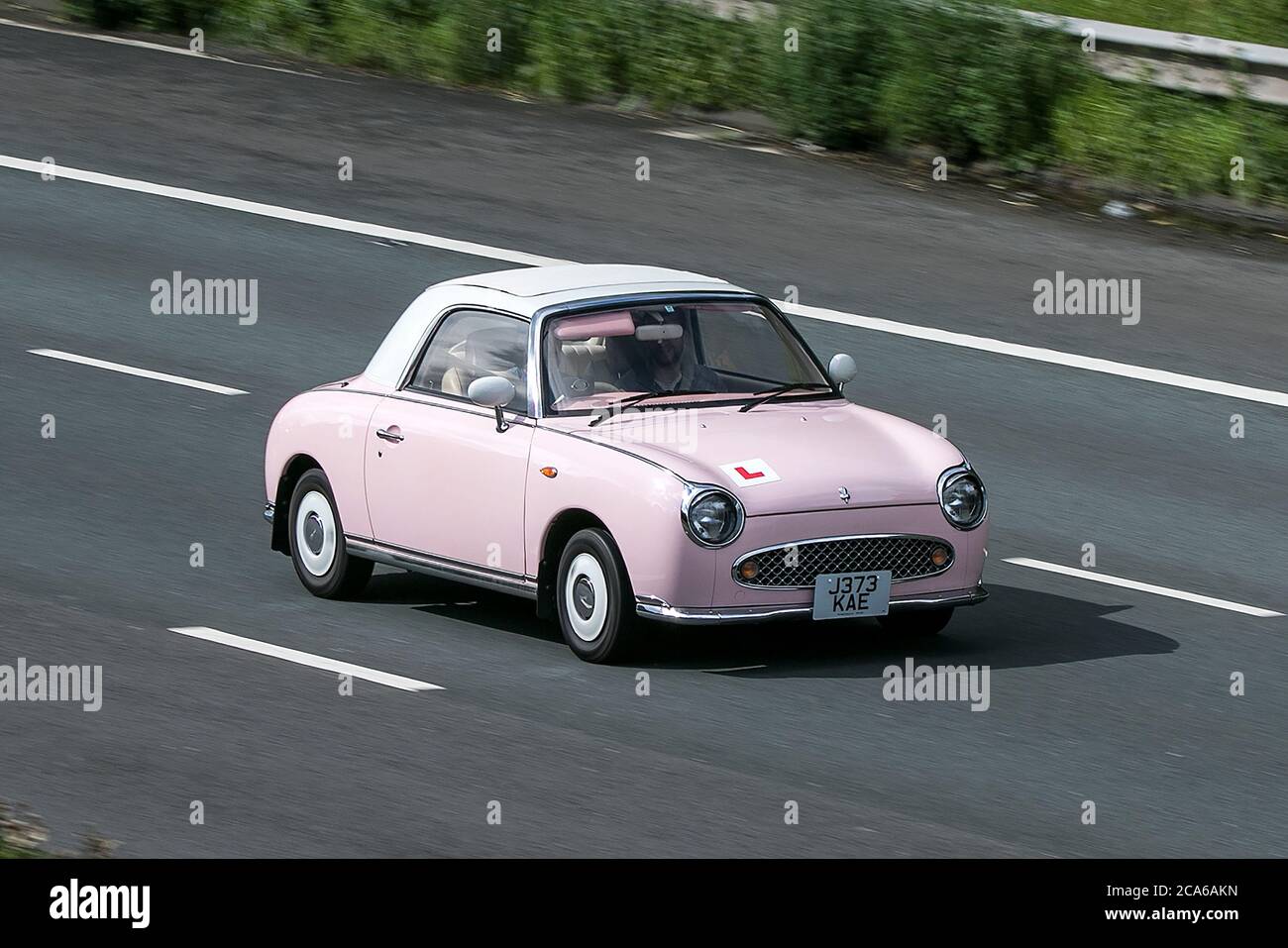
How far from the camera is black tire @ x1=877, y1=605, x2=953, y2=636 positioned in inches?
438

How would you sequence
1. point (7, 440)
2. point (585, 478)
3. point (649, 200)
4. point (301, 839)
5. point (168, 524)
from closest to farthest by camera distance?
1. point (301, 839)
2. point (585, 478)
3. point (168, 524)
4. point (7, 440)
5. point (649, 200)

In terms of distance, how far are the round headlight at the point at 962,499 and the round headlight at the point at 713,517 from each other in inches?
39.1

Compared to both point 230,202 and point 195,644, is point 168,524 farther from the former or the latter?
point 230,202

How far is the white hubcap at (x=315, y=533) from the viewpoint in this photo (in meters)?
12.1

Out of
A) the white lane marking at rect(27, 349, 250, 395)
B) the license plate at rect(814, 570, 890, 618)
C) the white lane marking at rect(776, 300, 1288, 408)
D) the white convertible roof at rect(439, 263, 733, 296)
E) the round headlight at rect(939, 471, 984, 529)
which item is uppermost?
the white convertible roof at rect(439, 263, 733, 296)

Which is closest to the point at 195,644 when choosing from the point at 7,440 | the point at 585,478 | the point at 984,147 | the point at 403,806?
the point at 585,478

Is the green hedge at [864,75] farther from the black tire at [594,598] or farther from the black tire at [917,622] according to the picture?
the black tire at [594,598]

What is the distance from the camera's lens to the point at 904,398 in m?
15.8

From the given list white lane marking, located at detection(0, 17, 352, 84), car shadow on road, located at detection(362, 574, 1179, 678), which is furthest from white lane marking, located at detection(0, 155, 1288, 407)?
car shadow on road, located at detection(362, 574, 1179, 678)

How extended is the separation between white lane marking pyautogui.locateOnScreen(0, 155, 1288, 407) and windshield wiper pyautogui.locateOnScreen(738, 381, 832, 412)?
16.4 feet

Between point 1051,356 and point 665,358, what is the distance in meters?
5.86

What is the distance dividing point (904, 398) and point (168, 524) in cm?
494

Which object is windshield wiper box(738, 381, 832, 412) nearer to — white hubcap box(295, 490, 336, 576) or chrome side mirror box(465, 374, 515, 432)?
chrome side mirror box(465, 374, 515, 432)

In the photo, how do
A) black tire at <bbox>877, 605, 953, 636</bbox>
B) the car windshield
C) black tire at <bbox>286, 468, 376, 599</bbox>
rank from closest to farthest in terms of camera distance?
black tire at <bbox>877, 605, 953, 636</bbox> → the car windshield → black tire at <bbox>286, 468, 376, 599</bbox>
